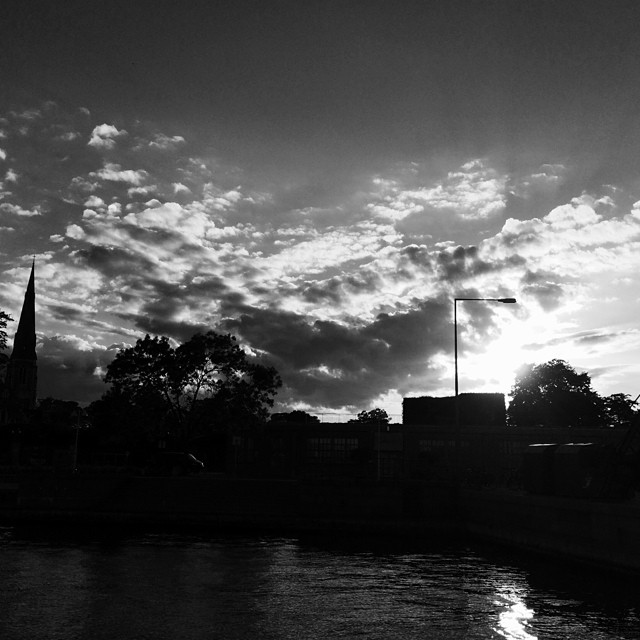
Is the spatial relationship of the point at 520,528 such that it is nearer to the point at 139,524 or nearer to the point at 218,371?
the point at 139,524

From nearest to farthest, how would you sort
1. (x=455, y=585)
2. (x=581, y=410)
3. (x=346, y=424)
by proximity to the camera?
(x=455, y=585), (x=346, y=424), (x=581, y=410)

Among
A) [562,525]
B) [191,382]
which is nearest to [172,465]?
[191,382]

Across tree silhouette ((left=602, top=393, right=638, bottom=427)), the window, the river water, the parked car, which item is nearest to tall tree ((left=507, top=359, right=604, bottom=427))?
tree silhouette ((left=602, top=393, right=638, bottom=427))

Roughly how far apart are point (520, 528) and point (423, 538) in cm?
910

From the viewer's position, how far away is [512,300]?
48.3 m

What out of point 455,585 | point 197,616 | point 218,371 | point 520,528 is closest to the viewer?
point 197,616

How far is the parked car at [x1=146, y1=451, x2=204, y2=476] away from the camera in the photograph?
66.4 meters

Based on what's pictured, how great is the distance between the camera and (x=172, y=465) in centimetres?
6694

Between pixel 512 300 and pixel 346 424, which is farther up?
pixel 512 300

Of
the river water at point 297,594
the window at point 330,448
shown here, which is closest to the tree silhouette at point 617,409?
the window at point 330,448

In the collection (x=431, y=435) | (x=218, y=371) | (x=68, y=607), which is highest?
(x=218, y=371)

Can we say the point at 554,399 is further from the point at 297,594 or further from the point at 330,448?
the point at 297,594

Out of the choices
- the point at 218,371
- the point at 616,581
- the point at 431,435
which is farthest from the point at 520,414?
the point at 616,581

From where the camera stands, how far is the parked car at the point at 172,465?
218 ft
